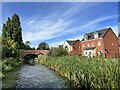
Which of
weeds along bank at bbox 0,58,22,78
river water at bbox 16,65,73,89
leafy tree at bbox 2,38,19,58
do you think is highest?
leafy tree at bbox 2,38,19,58

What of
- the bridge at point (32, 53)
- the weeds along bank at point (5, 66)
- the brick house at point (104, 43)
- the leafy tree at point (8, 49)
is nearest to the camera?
the weeds along bank at point (5, 66)

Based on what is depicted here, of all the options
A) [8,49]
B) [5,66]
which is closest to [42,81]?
[5,66]

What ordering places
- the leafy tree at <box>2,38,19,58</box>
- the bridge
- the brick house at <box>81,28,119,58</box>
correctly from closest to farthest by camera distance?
the leafy tree at <box>2,38,19,58</box> → the brick house at <box>81,28,119,58</box> → the bridge

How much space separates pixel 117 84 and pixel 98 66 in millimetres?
1151

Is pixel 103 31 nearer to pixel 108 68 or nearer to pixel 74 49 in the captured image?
pixel 74 49

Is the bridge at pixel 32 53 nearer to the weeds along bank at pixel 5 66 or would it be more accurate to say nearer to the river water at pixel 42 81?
the weeds along bank at pixel 5 66

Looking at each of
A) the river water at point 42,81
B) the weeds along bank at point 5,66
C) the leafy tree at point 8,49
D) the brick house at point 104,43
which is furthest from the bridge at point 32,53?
the river water at point 42,81

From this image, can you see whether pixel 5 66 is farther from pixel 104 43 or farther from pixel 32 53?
pixel 32 53

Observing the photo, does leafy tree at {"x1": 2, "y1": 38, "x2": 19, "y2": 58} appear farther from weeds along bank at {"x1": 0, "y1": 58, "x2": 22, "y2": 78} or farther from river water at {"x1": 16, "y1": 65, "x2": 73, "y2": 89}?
river water at {"x1": 16, "y1": 65, "x2": 73, "y2": 89}

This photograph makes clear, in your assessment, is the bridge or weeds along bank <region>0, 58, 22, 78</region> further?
the bridge

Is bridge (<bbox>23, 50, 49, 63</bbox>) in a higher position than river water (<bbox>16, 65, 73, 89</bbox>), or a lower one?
higher

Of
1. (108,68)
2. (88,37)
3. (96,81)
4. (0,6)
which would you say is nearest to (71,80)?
(96,81)

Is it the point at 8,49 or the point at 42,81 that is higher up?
the point at 8,49

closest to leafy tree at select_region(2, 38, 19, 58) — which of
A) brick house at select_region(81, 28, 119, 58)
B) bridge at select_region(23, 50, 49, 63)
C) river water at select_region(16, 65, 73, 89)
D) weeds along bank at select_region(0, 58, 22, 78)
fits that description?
weeds along bank at select_region(0, 58, 22, 78)
